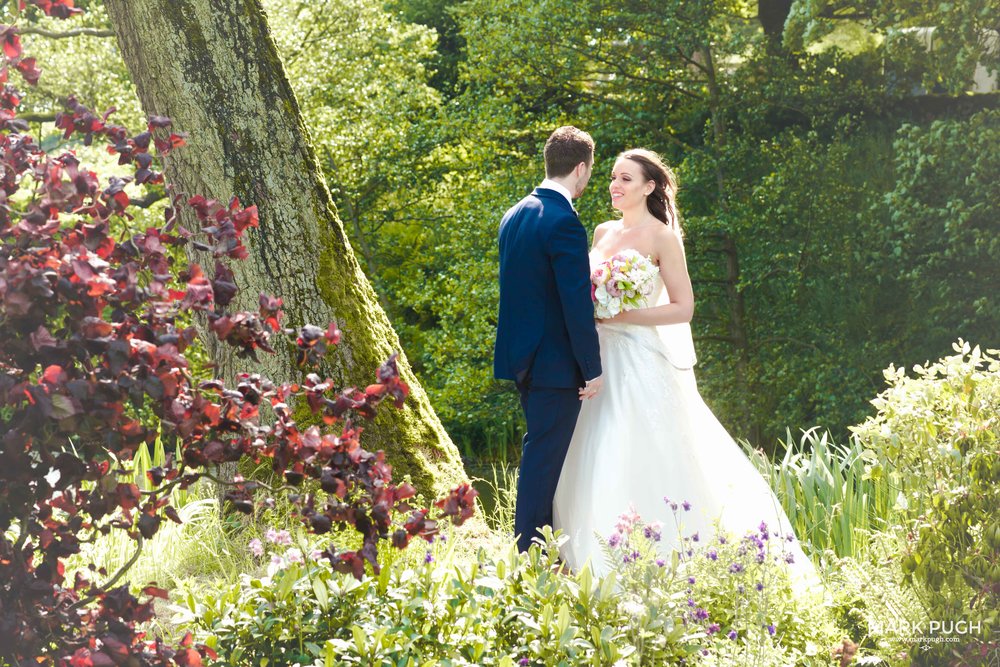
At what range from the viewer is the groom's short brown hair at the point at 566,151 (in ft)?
15.4

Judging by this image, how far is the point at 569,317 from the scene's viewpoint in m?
4.59

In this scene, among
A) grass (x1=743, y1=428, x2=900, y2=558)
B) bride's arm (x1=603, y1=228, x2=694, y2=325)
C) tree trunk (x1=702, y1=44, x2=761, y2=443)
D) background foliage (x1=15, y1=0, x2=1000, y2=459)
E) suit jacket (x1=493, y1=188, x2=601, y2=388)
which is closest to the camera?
suit jacket (x1=493, y1=188, x2=601, y2=388)

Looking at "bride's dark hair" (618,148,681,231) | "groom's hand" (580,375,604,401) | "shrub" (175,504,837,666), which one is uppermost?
"bride's dark hair" (618,148,681,231)

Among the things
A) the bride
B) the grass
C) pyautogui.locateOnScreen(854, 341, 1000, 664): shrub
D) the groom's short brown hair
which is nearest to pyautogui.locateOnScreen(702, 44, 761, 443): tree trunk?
Result: the grass

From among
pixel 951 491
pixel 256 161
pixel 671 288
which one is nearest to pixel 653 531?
pixel 951 491

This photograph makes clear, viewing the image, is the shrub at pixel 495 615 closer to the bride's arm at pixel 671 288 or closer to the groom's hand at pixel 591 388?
the groom's hand at pixel 591 388

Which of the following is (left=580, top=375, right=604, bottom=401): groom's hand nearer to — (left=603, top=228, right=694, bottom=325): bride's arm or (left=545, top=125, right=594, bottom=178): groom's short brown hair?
(left=603, top=228, right=694, bottom=325): bride's arm

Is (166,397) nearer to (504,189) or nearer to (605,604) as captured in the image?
(605,604)

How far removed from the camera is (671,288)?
4984 millimetres

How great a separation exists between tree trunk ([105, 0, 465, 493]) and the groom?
2.45ft

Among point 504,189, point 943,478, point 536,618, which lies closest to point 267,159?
point 536,618

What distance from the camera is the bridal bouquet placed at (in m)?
4.79

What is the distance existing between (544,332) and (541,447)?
1.81 feet

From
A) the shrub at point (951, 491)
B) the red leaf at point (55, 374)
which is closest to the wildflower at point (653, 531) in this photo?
the shrub at point (951, 491)
